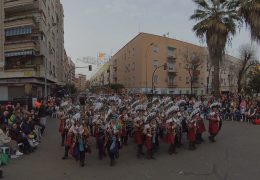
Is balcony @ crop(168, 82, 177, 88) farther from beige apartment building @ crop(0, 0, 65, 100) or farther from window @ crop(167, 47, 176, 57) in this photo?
beige apartment building @ crop(0, 0, 65, 100)

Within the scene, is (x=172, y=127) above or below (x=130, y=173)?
above

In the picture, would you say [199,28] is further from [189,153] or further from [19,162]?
[19,162]

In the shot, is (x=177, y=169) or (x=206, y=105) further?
(x=206, y=105)

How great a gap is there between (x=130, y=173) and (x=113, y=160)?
132cm

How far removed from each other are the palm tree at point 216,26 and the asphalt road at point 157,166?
14.7 m

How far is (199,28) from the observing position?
27266 mm

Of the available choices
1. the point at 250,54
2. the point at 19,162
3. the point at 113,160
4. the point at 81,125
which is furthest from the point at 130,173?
the point at 250,54

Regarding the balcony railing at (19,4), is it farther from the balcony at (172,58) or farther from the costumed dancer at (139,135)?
the costumed dancer at (139,135)

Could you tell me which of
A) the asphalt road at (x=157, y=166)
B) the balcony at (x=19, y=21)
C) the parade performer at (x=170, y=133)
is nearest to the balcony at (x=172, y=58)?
the balcony at (x=19, y=21)

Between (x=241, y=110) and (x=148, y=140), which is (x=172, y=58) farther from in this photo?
(x=148, y=140)

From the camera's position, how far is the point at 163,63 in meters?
61.9

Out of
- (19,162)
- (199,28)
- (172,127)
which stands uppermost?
(199,28)

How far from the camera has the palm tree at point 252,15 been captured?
806 inches

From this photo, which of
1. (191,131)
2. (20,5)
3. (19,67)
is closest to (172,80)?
(19,67)
